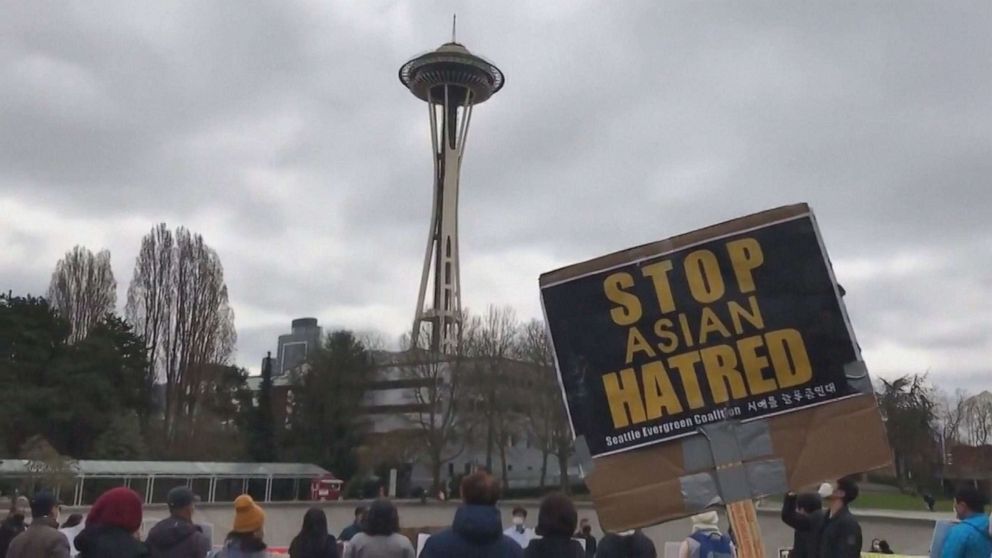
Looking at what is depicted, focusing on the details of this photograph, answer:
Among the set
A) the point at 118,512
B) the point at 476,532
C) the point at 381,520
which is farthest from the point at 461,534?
the point at 118,512

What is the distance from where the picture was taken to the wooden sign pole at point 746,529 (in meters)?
3.85

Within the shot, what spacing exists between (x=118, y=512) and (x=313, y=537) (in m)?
1.71

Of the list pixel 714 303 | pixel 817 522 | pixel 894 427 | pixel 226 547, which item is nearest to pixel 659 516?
pixel 714 303

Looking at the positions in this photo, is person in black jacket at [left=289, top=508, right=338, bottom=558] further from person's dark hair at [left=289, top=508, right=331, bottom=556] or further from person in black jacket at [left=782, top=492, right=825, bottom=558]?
person in black jacket at [left=782, top=492, right=825, bottom=558]

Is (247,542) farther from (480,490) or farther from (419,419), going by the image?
Answer: (419,419)

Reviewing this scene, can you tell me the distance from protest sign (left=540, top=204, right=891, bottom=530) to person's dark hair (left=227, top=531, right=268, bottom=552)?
2.42m

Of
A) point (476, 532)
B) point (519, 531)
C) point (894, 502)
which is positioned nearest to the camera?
point (476, 532)

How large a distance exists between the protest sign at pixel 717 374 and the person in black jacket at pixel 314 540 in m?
2.57

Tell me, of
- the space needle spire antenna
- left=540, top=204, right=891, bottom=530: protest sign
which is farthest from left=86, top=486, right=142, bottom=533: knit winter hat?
the space needle spire antenna

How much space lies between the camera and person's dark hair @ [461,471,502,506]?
446 centimetres

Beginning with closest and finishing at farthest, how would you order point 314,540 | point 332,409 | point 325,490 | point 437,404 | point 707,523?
point 314,540 → point 707,523 → point 325,490 → point 437,404 → point 332,409

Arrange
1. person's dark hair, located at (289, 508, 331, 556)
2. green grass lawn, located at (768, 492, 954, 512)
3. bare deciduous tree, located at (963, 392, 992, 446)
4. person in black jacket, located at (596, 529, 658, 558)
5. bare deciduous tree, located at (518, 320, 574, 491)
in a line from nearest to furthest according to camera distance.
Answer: person in black jacket, located at (596, 529, 658, 558), person's dark hair, located at (289, 508, 331, 556), green grass lawn, located at (768, 492, 954, 512), bare deciduous tree, located at (518, 320, 574, 491), bare deciduous tree, located at (963, 392, 992, 446)

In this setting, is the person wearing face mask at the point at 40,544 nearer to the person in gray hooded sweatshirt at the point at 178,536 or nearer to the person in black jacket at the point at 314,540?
the person in gray hooded sweatshirt at the point at 178,536

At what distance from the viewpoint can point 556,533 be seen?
468cm
